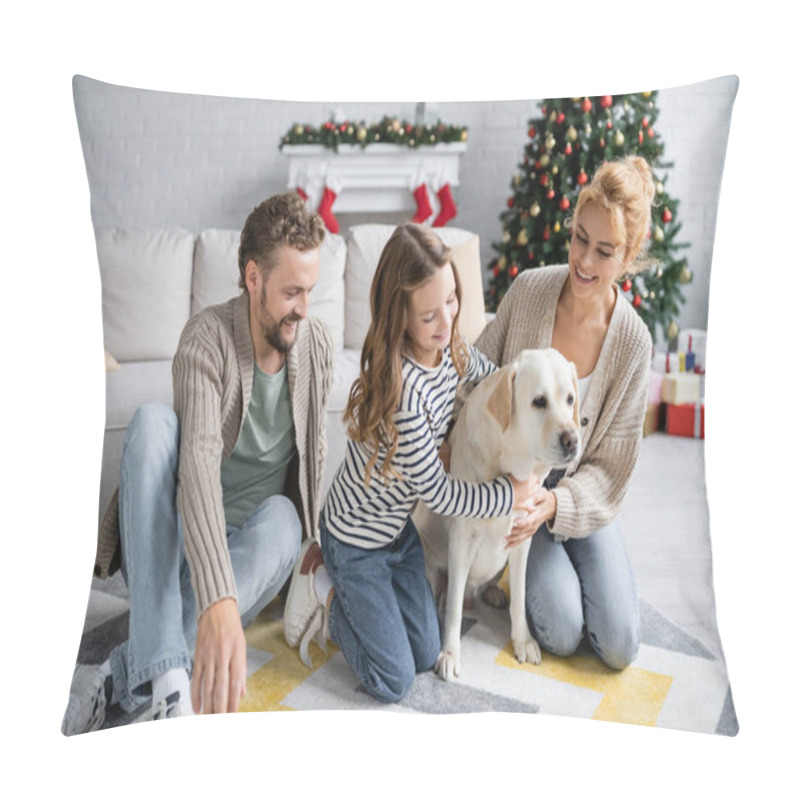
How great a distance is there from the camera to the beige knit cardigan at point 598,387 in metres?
2.05

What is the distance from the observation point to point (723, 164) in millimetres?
2088

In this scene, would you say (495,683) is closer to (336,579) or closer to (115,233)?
(336,579)

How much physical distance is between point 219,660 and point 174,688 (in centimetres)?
11

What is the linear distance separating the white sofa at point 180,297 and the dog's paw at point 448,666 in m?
0.43

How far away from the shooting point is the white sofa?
6.56ft

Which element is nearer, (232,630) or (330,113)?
(232,630)

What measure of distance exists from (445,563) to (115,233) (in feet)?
3.16

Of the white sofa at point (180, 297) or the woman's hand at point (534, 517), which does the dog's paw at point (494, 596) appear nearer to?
the woman's hand at point (534, 517)

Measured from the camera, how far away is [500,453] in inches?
79.2

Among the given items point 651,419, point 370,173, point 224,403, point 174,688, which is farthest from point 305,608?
point 370,173

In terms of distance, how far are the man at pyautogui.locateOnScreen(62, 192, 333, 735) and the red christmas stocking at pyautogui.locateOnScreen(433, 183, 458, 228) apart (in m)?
0.24

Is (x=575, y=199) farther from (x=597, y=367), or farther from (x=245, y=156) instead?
(x=245, y=156)

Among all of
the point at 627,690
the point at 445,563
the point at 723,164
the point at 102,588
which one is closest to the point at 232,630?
the point at 102,588

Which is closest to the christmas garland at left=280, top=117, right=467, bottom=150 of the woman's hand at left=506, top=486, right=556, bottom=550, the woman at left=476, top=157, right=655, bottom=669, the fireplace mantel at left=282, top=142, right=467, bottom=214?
the fireplace mantel at left=282, top=142, right=467, bottom=214
